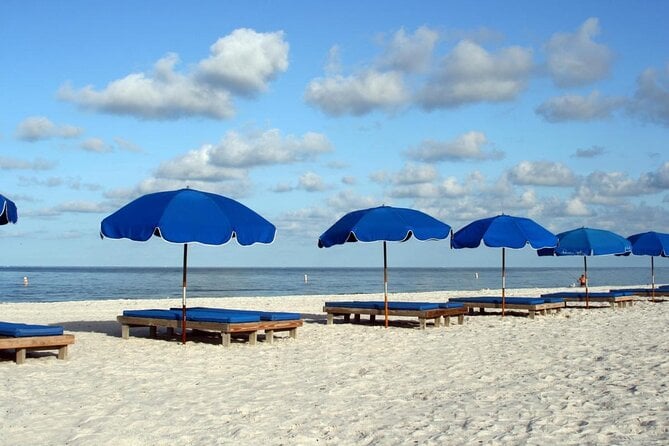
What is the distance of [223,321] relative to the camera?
1146 centimetres

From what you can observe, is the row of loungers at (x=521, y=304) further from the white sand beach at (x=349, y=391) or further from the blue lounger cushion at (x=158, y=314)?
the blue lounger cushion at (x=158, y=314)

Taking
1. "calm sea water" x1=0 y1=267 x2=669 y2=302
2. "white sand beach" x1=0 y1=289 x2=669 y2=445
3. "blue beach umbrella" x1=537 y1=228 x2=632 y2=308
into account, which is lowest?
"white sand beach" x1=0 y1=289 x2=669 y2=445

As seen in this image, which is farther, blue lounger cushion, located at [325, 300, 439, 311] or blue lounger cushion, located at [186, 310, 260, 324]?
blue lounger cushion, located at [325, 300, 439, 311]

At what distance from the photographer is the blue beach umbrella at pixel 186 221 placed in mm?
10336

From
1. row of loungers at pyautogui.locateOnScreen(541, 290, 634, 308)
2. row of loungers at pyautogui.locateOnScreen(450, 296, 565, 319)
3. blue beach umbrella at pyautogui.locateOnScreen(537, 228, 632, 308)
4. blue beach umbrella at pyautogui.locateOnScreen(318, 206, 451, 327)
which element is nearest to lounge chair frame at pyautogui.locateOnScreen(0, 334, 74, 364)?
blue beach umbrella at pyautogui.locateOnScreen(318, 206, 451, 327)

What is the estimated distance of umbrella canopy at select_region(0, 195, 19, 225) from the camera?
9.81 meters

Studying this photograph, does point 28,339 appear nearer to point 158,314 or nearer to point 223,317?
point 158,314

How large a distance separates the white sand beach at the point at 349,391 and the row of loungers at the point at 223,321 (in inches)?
10.5

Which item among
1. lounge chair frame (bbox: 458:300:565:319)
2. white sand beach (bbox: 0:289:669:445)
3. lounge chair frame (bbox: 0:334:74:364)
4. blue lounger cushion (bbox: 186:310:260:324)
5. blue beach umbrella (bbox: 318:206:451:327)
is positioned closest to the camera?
white sand beach (bbox: 0:289:669:445)

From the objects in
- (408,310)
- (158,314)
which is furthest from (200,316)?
(408,310)

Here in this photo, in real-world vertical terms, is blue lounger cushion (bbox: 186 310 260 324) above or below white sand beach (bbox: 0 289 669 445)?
above

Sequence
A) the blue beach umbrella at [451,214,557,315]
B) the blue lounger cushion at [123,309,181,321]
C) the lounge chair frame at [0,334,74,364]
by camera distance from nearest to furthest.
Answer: the lounge chair frame at [0,334,74,364]
the blue lounger cushion at [123,309,181,321]
the blue beach umbrella at [451,214,557,315]

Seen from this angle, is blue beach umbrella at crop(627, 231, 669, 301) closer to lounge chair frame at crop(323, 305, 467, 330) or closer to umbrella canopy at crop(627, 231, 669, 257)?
umbrella canopy at crop(627, 231, 669, 257)

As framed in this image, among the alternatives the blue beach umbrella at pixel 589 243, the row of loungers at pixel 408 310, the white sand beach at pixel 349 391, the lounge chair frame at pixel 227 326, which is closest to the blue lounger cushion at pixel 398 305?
the row of loungers at pixel 408 310
